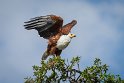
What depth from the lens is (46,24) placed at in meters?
12.5

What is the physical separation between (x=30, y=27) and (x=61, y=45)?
1.13m

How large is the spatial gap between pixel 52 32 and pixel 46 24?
34cm

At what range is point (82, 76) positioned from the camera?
33.1 feet

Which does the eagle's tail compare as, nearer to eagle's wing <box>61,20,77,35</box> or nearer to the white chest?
the white chest

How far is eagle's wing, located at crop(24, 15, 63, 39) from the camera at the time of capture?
12.3m

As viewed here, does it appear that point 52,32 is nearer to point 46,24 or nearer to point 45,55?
point 46,24

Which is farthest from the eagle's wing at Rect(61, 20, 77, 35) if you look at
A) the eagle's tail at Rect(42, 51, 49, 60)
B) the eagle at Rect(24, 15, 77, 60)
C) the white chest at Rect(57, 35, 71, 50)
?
the eagle's tail at Rect(42, 51, 49, 60)

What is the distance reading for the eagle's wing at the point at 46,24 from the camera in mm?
12305

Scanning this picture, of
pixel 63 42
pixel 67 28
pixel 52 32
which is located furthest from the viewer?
pixel 67 28

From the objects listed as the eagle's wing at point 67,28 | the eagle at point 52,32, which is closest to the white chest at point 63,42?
the eagle at point 52,32

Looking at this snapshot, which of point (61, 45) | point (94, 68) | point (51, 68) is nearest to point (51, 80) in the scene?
point (51, 68)

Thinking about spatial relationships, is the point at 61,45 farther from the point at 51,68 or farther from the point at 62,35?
the point at 51,68

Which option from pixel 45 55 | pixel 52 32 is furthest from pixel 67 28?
pixel 45 55

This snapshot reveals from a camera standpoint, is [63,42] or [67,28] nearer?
[63,42]
